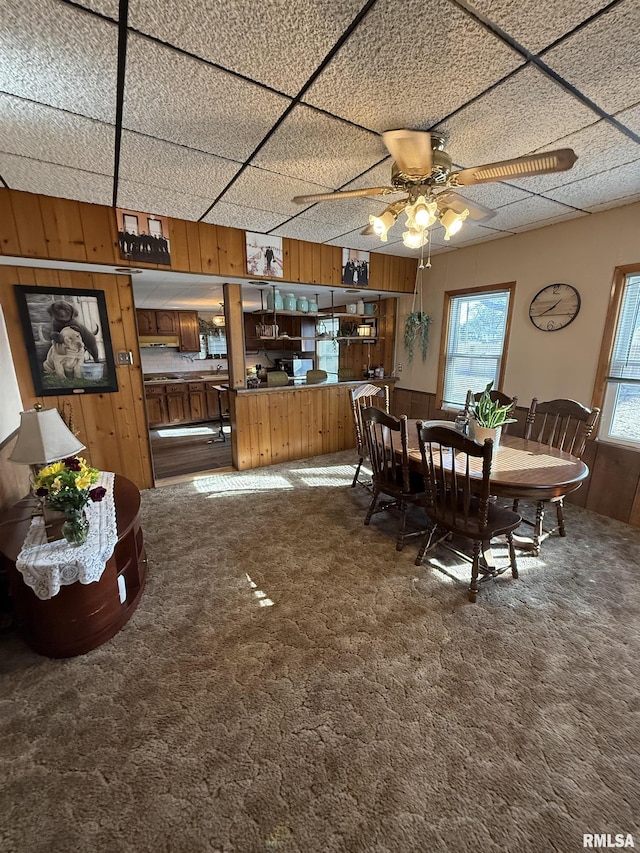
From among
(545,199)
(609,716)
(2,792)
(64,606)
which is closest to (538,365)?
(545,199)

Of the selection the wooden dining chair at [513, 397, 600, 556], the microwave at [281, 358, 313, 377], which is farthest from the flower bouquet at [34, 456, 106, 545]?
the microwave at [281, 358, 313, 377]

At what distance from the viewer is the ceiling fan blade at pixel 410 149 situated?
1.41m

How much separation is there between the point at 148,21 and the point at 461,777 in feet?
9.19

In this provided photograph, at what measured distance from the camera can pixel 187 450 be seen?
511 cm

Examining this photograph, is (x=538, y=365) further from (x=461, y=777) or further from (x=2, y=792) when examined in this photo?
(x=2, y=792)

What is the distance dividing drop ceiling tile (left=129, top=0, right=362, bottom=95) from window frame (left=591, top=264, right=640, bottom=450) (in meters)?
2.94

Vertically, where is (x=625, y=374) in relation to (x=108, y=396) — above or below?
above

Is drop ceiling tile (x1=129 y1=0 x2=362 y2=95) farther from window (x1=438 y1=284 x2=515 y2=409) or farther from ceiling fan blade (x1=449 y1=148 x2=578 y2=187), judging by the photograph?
window (x1=438 y1=284 x2=515 y2=409)

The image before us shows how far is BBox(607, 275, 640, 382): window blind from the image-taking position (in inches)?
112

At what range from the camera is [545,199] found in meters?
2.66

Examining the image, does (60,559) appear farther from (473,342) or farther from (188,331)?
(188,331)

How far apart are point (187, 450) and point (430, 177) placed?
449 cm

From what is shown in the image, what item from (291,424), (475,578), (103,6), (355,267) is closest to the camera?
(103,6)

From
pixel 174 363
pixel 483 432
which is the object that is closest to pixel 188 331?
pixel 174 363
